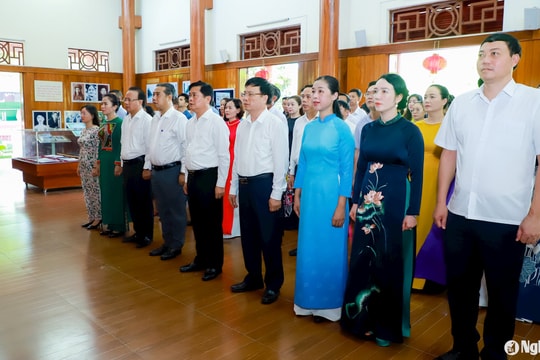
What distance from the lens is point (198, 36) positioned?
414 inches

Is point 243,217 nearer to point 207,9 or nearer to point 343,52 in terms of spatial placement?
point 343,52

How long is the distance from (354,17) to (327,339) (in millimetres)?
6495

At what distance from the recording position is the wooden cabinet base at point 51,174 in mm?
7822

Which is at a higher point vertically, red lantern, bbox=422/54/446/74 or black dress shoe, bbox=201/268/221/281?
red lantern, bbox=422/54/446/74

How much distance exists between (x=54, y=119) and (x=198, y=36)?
466 cm

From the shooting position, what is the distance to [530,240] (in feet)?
6.70

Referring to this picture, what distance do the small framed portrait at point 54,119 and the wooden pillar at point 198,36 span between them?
4.13 meters

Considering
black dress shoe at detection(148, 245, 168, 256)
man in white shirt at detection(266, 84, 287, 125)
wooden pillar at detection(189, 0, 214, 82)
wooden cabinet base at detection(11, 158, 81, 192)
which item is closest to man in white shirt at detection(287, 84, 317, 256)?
man in white shirt at detection(266, 84, 287, 125)

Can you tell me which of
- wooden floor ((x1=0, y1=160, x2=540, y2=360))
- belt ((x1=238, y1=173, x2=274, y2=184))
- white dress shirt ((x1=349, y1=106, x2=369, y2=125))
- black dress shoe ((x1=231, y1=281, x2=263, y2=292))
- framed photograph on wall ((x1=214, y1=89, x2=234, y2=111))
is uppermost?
framed photograph on wall ((x1=214, y1=89, x2=234, y2=111))

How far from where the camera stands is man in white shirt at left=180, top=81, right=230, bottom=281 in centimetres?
378

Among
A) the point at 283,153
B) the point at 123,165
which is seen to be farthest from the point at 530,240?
the point at 123,165

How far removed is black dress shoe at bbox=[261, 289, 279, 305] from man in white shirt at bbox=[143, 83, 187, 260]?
Result: 1394 mm

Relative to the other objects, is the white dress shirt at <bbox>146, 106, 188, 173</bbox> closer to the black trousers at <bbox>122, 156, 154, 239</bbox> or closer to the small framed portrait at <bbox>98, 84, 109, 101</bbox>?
the black trousers at <bbox>122, 156, 154, 239</bbox>

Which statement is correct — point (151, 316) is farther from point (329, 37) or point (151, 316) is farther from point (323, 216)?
point (329, 37)
